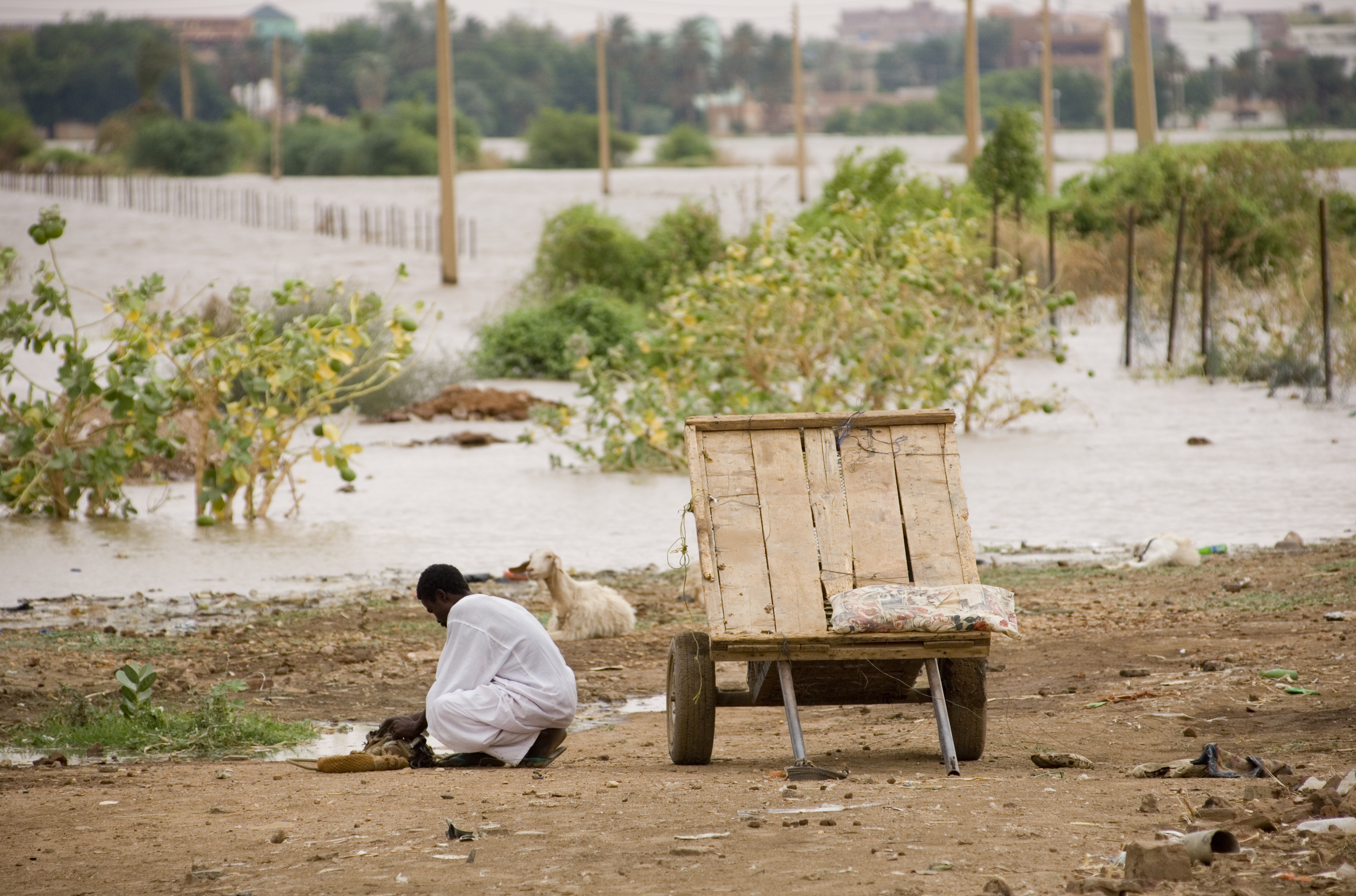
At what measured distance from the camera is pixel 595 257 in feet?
94.4

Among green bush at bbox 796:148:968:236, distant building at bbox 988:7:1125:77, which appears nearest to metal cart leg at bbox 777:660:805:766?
green bush at bbox 796:148:968:236

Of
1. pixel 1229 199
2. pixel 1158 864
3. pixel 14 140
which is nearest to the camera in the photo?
pixel 1158 864

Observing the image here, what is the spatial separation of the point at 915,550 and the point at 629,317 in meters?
18.8

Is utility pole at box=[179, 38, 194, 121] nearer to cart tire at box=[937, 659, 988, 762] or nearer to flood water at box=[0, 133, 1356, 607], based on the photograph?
flood water at box=[0, 133, 1356, 607]

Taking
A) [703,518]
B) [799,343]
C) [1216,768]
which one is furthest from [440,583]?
[799,343]

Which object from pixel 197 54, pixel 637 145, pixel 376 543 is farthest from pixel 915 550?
pixel 197 54

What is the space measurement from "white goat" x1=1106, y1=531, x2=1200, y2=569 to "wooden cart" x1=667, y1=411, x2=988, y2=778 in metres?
4.48

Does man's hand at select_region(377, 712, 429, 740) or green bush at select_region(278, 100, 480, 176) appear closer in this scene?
man's hand at select_region(377, 712, 429, 740)

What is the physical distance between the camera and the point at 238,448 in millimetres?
11406

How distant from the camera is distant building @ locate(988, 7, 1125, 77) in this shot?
138 meters

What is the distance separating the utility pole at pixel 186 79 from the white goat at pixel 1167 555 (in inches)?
2290

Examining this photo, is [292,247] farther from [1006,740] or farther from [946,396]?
[1006,740]

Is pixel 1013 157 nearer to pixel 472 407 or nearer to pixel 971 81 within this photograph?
pixel 971 81

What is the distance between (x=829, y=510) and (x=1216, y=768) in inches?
65.8
